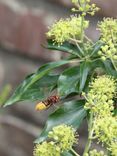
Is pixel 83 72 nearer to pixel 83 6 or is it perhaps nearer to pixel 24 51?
pixel 83 6

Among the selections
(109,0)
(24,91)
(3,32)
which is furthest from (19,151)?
(24,91)

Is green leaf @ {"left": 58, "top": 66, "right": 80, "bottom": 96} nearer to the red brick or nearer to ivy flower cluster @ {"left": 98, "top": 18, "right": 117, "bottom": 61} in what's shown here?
ivy flower cluster @ {"left": 98, "top": 18, "right": 117, "bottom": 61}

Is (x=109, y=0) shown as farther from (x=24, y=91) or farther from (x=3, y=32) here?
(x=24, y=91)

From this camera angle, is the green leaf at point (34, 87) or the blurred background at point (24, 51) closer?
the green leaf at point (34, 87)

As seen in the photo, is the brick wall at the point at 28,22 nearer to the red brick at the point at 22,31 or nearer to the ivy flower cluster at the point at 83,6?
the red brick at the point at 22,31

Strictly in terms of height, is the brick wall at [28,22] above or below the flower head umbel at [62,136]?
above

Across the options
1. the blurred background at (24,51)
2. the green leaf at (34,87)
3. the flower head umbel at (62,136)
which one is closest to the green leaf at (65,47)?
the green leaf at (34,87)
